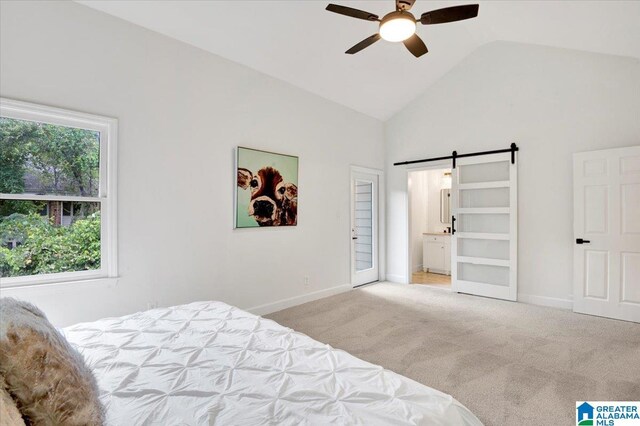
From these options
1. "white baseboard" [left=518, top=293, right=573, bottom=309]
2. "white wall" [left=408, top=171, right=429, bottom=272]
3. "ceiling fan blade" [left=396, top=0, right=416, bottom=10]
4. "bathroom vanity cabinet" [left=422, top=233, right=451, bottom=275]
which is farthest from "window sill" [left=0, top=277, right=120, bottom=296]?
"bathroom vanity cabinet" [left=422, top=233, right=451, bottom=275]

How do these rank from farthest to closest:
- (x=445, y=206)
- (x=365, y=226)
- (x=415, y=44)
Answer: (x=445, y=206) < (x=365, y=226) < (x=415, y=44)

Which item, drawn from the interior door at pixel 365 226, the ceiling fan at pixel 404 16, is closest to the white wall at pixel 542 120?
the interior door at pixel 365 226

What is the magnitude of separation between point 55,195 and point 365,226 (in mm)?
4566

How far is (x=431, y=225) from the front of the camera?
24.7ft

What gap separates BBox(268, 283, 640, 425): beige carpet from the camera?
2.31 m

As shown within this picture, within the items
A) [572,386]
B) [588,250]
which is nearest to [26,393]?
[572,386]

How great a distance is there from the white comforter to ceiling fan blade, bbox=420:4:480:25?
2.45 m

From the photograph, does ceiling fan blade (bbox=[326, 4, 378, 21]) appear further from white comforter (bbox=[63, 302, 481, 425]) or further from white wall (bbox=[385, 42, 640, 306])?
white wall (bbox=[385, 42, 640, 306])

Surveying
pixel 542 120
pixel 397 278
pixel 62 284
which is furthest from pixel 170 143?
pixel 542 120

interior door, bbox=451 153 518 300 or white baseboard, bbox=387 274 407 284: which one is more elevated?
interior door, bbox=451 153 518 300

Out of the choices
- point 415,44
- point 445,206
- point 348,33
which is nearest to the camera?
point 415,44

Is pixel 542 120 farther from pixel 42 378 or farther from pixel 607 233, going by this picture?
pixel 42 378

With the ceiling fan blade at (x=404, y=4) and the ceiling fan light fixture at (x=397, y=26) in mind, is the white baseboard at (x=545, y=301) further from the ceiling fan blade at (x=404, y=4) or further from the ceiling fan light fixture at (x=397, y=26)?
the ceiling fan blade at (x=404, y=4)

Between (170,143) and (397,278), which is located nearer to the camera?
(170,143)
